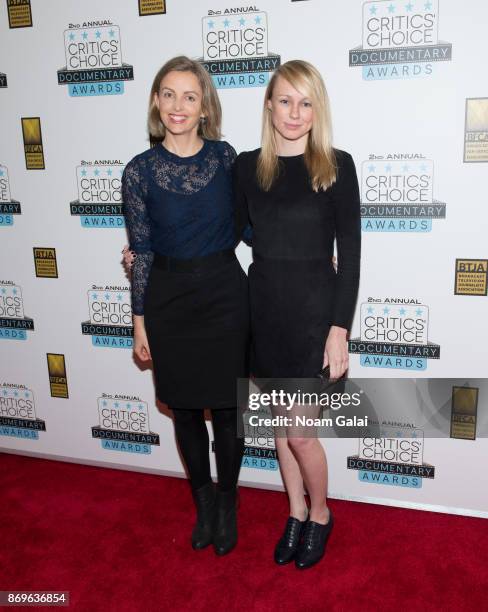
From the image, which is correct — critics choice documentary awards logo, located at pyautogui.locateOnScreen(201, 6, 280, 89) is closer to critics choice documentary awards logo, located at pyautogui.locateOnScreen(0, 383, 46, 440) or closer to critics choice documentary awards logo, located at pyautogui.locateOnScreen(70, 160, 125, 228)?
critics choice documentary awards logo, located at pyautogui.locateOnScreen(70, 160, 125, 228)

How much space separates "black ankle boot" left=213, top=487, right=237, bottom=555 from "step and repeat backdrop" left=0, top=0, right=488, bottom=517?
1.55 feet

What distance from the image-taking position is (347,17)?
2369 mm

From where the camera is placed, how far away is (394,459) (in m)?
2.76

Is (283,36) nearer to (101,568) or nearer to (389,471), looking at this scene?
(389,471)

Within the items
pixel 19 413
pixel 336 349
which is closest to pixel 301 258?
pixel 336 349

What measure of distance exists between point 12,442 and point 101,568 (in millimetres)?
1218

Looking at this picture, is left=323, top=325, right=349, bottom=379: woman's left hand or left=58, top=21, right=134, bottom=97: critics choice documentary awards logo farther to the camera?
left=58, top=21, right=134, bottom=97: critics choice documentary awards logo

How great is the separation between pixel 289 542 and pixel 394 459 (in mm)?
640

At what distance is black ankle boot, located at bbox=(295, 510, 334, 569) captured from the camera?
7.72 feet

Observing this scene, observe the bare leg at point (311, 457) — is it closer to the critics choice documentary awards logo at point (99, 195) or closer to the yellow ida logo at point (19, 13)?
the critics choice documentary awards logo at point (99, 195)

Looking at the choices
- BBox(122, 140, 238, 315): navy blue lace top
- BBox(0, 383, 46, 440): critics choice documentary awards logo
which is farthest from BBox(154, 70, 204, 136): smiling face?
BBox(0, 383, 46, 440): critics choice documentary awards logo

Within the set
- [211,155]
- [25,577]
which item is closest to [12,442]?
[25,577]

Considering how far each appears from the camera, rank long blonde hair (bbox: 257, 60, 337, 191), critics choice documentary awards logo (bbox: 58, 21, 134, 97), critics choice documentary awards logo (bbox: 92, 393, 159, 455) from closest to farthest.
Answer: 1. long blonde hair (bbox: 257, 60, 337, 191)
2. critics choice documentary awards logo (bbox: 58, 21, 134, 97)
3. critics choice documentary awards logo (bbox: 92, 393, 159, 455)

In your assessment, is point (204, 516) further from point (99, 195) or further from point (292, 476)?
point (99, 195)
